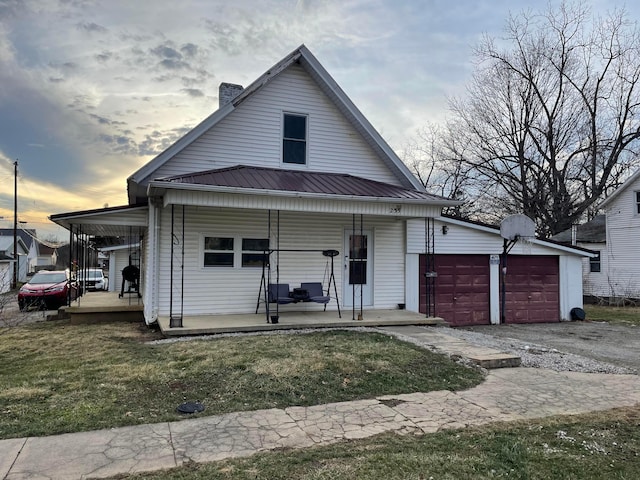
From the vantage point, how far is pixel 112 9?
1023cm

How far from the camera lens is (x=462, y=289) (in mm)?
13641

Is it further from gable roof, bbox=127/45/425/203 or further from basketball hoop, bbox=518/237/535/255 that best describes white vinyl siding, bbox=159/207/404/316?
basketball hoop, bbox=518/237/535/255

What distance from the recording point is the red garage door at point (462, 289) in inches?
522

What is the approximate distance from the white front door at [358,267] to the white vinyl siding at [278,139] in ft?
5.75

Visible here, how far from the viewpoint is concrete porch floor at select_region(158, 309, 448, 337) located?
8.73 metres

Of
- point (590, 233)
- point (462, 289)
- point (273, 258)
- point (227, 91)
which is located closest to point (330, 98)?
point (227, 91)

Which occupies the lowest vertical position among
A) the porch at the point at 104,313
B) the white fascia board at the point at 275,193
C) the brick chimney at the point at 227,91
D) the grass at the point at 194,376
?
the grass at the point at 194,376

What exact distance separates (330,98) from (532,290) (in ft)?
29.6

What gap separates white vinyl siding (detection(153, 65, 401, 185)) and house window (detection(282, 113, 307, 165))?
13 centimetres

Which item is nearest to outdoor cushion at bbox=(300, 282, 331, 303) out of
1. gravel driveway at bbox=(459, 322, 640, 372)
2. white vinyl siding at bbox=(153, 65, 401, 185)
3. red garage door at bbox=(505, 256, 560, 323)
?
white vinyl siding at bbox=(153, 65, 401, 185)

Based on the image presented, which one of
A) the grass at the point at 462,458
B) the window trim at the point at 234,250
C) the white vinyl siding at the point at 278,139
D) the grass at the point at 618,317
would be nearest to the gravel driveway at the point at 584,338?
the grass at the point at 618,317

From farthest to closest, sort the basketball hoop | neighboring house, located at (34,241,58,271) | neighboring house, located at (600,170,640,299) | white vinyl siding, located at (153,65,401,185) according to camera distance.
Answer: neighboring house, located at (34,241,58,271) < neighboring house, located at (600,170,640,299) < the basketball hoop < white vinyl siding, located at (153,65,401,185)

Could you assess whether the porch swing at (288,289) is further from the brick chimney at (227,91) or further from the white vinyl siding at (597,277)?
the white vinyl siding at (597,277)

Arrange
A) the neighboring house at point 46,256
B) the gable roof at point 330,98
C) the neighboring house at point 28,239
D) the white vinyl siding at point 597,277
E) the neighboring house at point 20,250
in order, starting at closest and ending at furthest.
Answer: the gable roof at point 330,98
the white vinyl siding at point 597,277
the neighboring house at point 20,250
the neighboring house at point 28,239
the neighboring house at point 46,256
